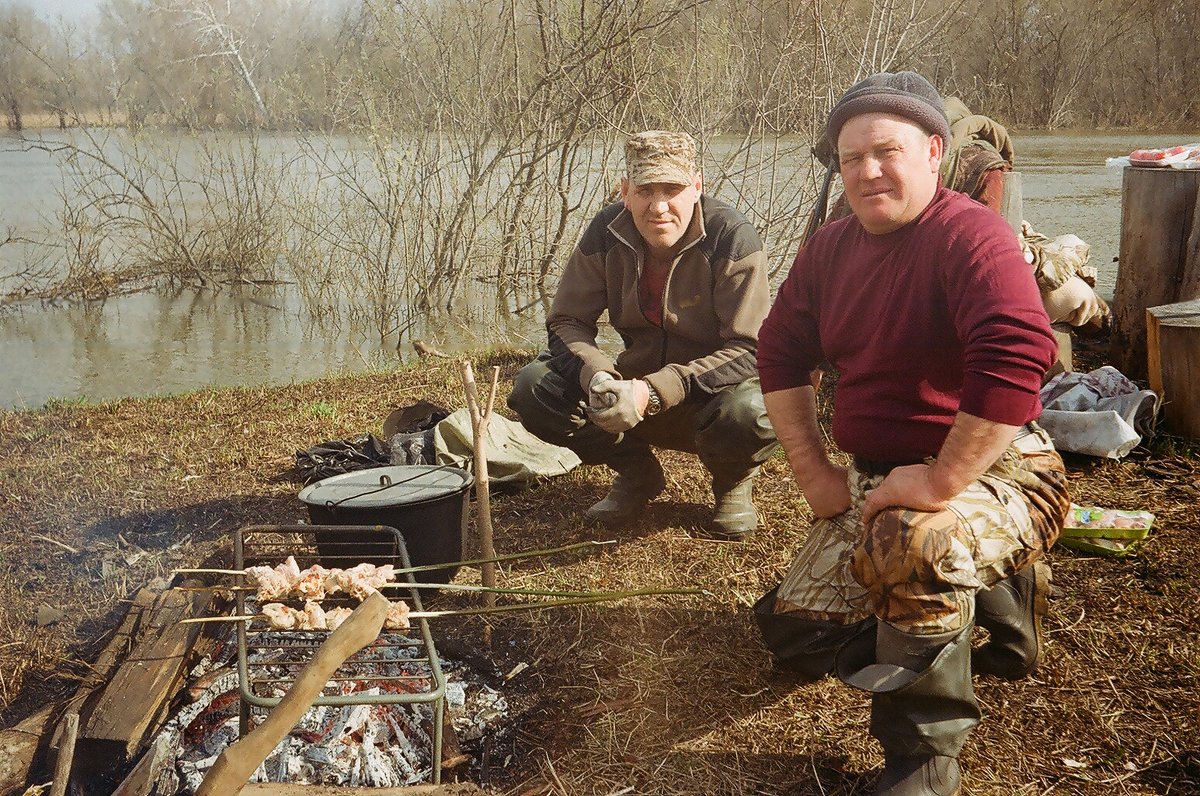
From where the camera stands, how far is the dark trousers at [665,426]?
12.4 feet

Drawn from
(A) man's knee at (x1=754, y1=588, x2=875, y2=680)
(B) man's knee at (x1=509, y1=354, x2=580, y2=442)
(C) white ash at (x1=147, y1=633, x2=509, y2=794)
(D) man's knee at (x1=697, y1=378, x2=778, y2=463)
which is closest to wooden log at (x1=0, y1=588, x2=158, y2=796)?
(C) white ash at (x1=147, y1=633, x2=509, y2=794)

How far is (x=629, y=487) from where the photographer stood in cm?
425

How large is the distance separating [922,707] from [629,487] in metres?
2.13

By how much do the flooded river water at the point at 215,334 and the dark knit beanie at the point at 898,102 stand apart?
6413mm

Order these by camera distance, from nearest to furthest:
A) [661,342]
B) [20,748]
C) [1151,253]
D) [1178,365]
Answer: [20,748], [661,342], [1178,365], [1151,253]

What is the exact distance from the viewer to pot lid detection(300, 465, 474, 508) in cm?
327

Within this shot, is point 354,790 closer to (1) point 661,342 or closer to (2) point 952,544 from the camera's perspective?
(2) point 952,544

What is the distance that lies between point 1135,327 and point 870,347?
13.2 ft

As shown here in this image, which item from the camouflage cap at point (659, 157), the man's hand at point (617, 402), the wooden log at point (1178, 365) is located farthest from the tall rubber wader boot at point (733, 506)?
the wooden log at point (1178, 365)

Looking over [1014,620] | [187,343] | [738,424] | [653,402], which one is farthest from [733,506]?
[187,343]

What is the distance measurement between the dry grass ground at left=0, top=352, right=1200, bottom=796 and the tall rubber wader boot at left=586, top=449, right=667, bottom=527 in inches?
3.4

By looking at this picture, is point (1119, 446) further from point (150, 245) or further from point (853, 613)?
point (150, 245)

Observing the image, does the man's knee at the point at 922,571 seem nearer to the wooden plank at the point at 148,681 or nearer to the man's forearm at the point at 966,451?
the man's forearm at the point at 966,451

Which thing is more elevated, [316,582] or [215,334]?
[316,582]
